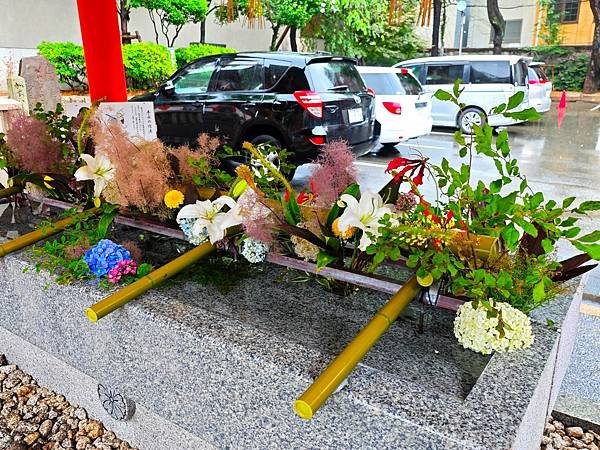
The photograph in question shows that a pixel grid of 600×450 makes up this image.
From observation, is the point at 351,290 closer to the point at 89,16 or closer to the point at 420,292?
the point at 420,292

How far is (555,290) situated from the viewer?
1.19 meters

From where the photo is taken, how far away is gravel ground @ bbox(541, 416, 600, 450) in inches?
59.7

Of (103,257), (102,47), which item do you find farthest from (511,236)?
(102,47)

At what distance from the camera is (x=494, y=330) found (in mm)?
1054

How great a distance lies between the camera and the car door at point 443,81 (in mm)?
8133

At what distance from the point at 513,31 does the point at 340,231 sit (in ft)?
51.0

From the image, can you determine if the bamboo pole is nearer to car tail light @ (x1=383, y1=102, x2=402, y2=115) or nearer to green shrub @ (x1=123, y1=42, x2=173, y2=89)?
car tail light @ (x1=383, y1=102, x2=402, y2=115)

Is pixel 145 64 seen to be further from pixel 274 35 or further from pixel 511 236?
pixel 511 236

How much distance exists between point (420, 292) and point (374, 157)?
5324 millimetres

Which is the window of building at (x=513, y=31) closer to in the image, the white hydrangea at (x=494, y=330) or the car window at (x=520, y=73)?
the car window at (x=520, y=73)

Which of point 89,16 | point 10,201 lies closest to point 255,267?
point 10,201

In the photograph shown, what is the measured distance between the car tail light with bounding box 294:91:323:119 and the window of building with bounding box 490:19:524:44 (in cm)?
1191

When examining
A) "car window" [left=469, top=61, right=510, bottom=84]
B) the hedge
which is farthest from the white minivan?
the hedge

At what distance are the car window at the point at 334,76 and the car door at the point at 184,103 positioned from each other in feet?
3.64
